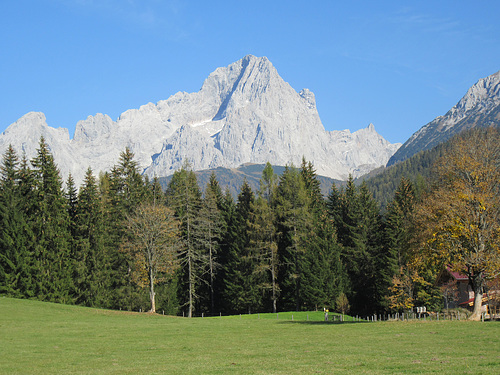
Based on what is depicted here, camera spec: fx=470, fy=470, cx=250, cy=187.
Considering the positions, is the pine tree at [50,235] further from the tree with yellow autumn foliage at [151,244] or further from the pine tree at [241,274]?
the pine tree at [241,274]

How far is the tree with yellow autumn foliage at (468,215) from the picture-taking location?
34844mm

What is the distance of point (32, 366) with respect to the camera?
1998cm

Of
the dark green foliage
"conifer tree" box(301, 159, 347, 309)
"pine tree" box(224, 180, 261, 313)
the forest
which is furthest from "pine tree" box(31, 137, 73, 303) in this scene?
the dark green foliage

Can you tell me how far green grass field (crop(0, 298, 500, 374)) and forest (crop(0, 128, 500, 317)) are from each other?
25.4 m

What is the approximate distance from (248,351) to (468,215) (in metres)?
21.4

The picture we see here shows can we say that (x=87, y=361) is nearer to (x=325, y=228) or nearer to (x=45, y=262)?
(x=45, y=262)

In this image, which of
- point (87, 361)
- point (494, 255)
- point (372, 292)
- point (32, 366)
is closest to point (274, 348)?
point (87, 361)

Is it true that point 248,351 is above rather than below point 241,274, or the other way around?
below

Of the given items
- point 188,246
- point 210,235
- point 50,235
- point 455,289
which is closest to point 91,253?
point 50,235

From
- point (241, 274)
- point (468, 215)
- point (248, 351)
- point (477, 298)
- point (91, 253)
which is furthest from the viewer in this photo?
point (241, 274)

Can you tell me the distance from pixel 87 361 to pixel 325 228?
178 feet

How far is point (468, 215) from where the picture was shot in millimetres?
35562

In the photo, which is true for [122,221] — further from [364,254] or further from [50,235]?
Answer: [364,254]

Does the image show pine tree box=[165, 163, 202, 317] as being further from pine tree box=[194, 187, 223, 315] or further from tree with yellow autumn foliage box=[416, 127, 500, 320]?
A: tree with yellow autumn foliage box=[416, 127, 500, 320]
